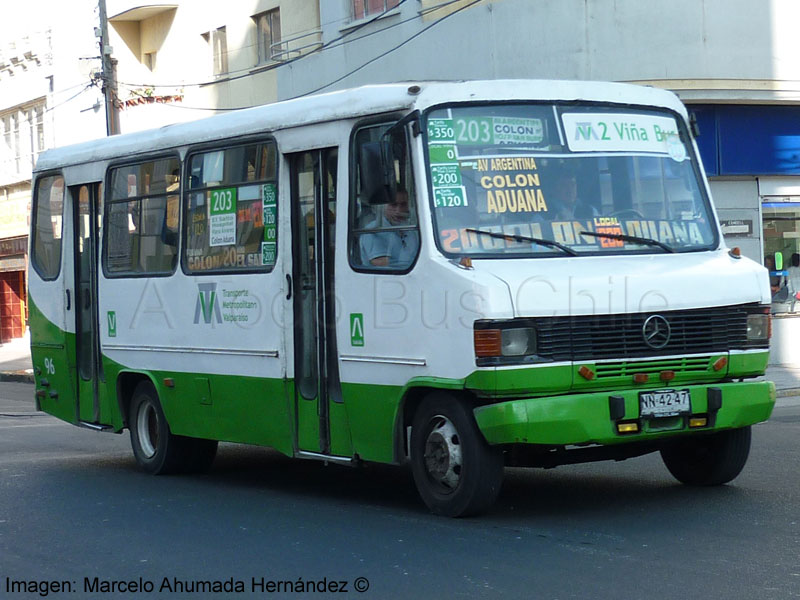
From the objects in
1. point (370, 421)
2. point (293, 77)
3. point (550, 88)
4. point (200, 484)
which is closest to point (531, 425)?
point (370, 421)

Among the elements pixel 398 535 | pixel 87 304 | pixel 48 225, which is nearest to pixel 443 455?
pixel 398 535

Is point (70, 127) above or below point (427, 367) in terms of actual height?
above

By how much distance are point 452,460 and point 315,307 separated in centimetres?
177

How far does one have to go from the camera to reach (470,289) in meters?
7.73

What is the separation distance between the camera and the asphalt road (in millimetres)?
6445

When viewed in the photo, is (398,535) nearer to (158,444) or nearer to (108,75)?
(158,444)

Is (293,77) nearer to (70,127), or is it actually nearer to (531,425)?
(70,127)

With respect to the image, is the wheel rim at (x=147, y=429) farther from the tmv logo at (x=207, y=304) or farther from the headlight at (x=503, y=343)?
the headlight at (x=503, y=343)

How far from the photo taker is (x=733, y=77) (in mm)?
19531

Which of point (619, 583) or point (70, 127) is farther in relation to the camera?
point (70, 127)

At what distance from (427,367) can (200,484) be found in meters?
3.25

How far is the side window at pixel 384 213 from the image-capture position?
8320mm

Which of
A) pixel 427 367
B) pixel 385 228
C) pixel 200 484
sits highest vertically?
pixel 385 228

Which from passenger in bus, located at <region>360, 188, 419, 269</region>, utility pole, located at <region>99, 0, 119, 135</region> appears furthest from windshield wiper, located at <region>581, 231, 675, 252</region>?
utility pole, located at <region>99, 0, 119, 135</region>
